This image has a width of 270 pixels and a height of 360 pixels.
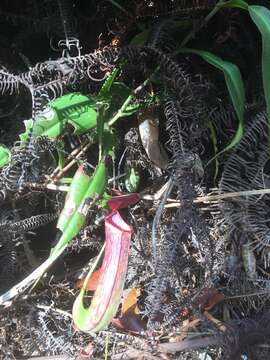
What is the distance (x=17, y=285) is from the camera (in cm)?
78

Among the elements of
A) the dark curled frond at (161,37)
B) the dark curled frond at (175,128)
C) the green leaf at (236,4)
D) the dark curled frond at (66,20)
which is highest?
the dark curled frond at (66,20)

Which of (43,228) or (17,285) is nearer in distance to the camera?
(17,285)

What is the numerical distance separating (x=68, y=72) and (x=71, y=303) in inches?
15.0

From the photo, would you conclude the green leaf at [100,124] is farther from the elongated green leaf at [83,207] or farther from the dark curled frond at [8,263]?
the dark curled frond at [8,263]

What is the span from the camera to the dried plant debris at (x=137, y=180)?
74 cm

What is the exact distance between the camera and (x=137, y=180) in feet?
2.73

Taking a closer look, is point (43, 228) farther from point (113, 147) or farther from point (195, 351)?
point (195, 351)

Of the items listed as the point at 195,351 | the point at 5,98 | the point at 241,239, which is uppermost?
the point at 5,98

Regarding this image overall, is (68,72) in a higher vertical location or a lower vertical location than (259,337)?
higher

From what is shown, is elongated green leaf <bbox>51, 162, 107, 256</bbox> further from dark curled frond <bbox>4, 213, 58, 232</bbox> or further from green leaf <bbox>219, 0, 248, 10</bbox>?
green leaf <bbox>219, 0, 248, 10</bbox>

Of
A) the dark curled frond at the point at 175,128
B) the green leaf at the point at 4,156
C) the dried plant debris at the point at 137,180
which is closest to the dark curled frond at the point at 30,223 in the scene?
the dried plant debris at the point at 137,180

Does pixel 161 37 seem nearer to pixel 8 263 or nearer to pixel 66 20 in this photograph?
pixel 66 20

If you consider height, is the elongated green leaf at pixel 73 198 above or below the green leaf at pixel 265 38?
below

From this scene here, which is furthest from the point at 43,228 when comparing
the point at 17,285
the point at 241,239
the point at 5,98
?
the point at 241,239
